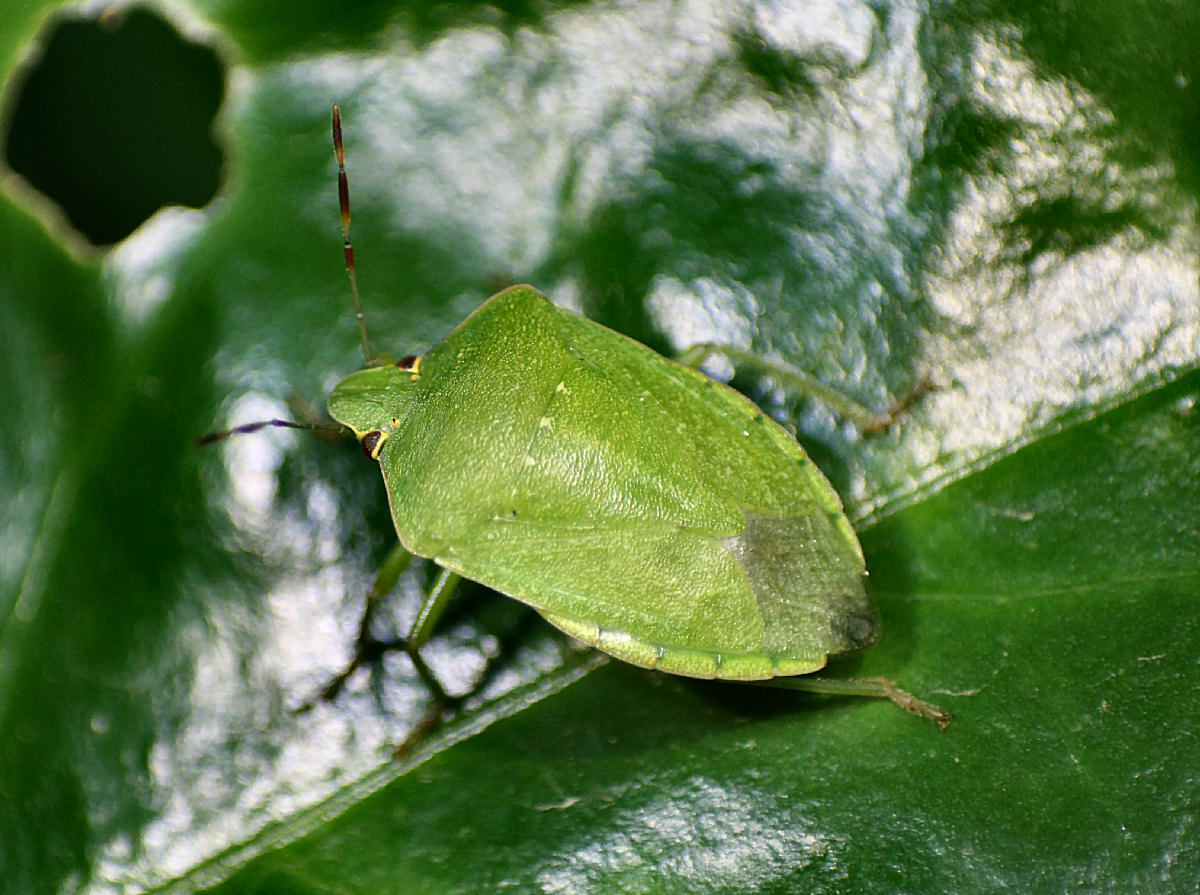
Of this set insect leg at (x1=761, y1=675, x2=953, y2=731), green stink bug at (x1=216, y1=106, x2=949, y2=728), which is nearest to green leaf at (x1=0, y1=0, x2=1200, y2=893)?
insect leg at (x1=761, y1=675, x2=953, y2=731)

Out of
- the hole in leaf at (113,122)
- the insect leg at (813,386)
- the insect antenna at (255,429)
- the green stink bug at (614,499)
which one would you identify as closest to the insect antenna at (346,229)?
the green stink bug at (614,499)

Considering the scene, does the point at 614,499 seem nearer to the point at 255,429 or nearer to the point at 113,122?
the point at 255,429

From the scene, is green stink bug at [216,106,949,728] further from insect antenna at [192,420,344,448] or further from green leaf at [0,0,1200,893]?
green leaf at [0,0,1200,893]

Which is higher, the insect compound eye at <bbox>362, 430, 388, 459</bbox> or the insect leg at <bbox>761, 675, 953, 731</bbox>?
the insect leg at <bbox>761, 675, 953, 731</bbox>

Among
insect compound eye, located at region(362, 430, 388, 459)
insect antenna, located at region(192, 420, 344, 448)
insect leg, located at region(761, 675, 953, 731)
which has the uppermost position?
insect leg, located at region(761, 675, 953, 731)

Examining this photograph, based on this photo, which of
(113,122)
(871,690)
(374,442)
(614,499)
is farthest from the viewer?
(113,122)

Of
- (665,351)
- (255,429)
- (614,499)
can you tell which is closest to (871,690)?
(614,499)

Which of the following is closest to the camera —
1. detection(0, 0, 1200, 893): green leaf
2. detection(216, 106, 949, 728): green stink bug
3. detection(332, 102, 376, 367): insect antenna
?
detection(0, 0, 1200, 893): green leaf

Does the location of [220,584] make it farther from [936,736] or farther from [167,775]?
[936,736]
